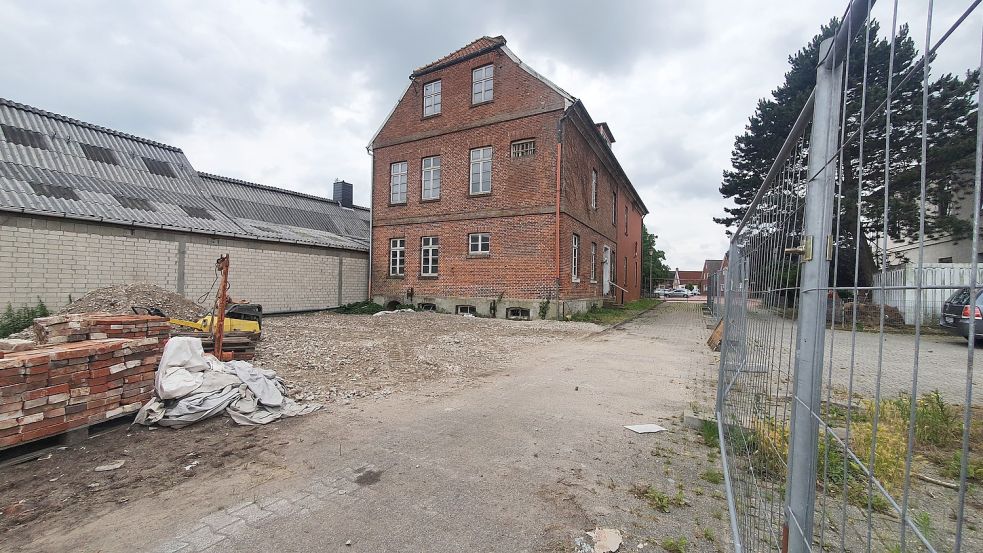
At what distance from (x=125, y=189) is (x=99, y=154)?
6.38 feet

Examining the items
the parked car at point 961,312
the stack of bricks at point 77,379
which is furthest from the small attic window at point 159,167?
the parked car at point 961,312

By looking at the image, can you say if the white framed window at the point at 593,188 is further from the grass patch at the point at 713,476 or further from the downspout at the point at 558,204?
the grass patch at the point at 713,476

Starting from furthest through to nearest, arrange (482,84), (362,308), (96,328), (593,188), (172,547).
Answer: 1. (593,188)
2. (362,308)
3. (482,84)
4. (96,328)
5. (172,547)

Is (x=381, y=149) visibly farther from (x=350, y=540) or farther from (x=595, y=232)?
(x=350, y=540)

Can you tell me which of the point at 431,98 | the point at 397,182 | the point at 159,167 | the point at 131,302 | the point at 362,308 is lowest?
the point at 362,308

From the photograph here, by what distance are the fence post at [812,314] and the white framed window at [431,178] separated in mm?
17380

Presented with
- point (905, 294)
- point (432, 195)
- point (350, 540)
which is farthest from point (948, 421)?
point (432, 195)

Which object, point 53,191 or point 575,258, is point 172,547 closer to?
point 53,191

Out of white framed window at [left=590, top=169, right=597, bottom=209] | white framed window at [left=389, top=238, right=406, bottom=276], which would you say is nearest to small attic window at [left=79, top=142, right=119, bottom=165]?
white framed window at [left=389, top=238, right=406, bottom=276]

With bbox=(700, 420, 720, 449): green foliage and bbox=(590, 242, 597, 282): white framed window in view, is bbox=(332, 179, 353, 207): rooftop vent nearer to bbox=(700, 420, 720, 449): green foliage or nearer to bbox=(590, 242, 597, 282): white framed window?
bbox=(590, 242, 597, 282): white framed window

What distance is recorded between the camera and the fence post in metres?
1.65

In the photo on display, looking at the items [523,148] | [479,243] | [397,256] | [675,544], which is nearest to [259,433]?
[675,544]

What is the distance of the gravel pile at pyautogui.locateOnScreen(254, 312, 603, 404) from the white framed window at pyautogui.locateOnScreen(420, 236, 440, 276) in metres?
2.95

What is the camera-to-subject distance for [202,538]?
2.80m
